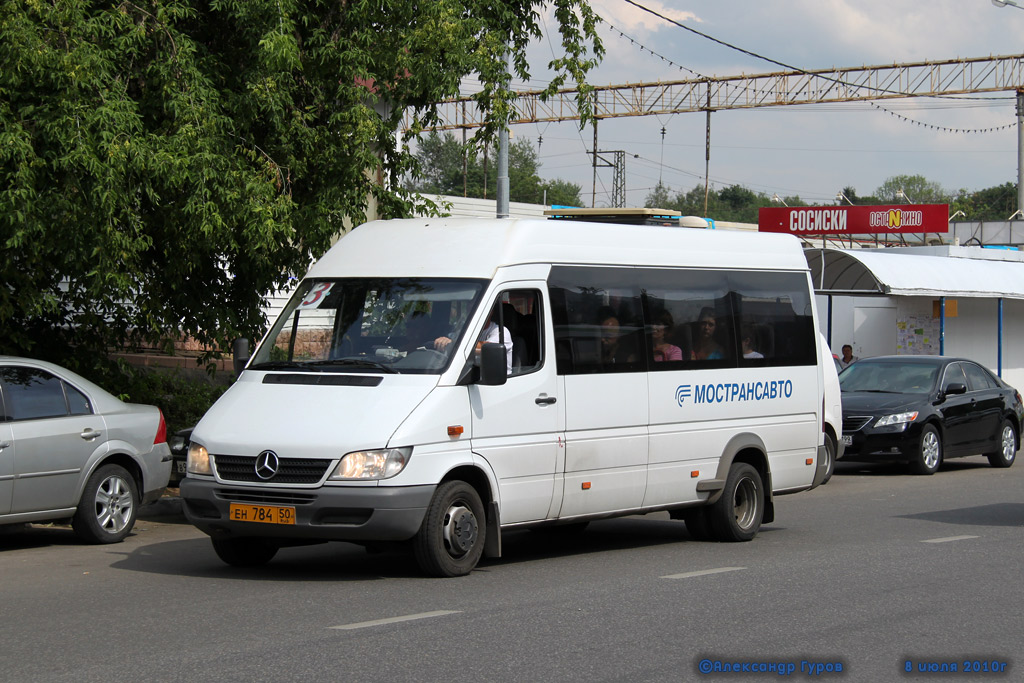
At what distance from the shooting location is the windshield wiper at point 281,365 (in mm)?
9617

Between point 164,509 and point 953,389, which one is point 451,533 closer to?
point 164,509

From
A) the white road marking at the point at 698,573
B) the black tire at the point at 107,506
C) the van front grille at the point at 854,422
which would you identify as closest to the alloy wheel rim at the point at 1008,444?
the van front grille at the point at 854,422

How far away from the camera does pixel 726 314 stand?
38.5ft

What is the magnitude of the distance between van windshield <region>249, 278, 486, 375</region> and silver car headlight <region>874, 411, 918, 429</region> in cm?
1065

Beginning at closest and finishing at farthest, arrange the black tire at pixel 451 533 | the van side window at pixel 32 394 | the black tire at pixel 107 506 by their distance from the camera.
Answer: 1. the black tire at pixel 451 533
2. the van side window at pixel 32 394
3. the black tire at pixel 107 506

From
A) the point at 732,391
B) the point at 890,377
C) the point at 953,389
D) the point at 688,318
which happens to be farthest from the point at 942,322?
the point at 688,318

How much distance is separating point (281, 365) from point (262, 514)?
1.31m

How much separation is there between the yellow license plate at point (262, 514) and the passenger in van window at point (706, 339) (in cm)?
408

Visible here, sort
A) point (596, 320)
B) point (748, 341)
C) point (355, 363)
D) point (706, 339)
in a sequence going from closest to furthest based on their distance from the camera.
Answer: point (355, 363) < point (596, 320) < point (706, 339) < point (748, 341)

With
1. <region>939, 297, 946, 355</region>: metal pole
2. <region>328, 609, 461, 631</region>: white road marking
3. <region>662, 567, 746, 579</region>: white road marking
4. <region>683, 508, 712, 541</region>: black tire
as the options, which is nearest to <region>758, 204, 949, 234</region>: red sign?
<region>939, 297, 946, 355</region>: metal pole

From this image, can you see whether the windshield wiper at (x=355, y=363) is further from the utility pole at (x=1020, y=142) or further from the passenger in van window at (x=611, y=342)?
the utility pole at (x=1020, y=142)

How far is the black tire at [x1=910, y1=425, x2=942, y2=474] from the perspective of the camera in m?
18.7

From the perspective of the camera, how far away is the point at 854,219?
4600cm

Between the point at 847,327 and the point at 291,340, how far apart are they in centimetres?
2425
